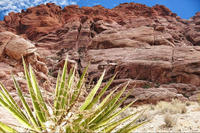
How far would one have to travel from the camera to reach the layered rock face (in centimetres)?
1048

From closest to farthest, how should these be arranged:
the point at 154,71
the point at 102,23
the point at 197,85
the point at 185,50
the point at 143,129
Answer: the point at 143,129, the point at 197,85, the point at 154,71, the point at 185,50, the point at 102,23

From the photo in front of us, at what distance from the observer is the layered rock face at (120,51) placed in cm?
1048

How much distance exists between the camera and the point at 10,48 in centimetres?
930

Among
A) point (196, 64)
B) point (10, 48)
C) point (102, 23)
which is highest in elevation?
point (102, 23)

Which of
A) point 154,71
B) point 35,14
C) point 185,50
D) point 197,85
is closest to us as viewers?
point 197,85

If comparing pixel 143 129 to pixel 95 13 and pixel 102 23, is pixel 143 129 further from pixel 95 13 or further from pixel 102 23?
pixel 95 13

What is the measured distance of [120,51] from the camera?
802 inches

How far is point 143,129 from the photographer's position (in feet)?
14.3

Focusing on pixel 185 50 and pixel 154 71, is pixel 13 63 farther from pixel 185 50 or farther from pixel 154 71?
pixel 185 50

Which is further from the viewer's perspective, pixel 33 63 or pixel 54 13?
pixel 54 13

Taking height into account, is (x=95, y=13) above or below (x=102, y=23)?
above

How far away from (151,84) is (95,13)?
35120mm

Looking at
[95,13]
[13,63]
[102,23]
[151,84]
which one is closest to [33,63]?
[13,63]

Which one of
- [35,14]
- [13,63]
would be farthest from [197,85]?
[35,14]
